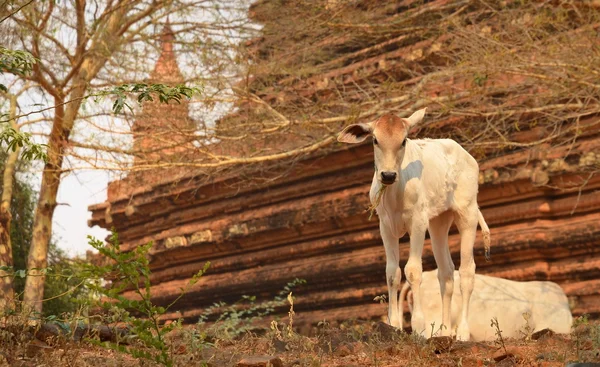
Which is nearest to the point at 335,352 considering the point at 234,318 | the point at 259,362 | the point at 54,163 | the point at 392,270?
the point at 259,362

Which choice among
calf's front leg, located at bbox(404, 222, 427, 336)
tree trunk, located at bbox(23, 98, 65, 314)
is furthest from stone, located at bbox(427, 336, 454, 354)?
tree trunk, located at bbox(23, 98, 65, 314)

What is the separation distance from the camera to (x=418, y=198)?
18.6ft

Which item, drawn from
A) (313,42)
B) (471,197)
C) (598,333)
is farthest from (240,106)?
(598,333)

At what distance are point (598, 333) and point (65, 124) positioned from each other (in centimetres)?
747

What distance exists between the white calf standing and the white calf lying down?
120cm

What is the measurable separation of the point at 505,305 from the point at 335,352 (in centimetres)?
345

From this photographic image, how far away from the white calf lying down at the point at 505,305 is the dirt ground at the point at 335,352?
215 centimetres

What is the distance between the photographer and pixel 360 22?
11016mm

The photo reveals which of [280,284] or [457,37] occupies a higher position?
[457,37]

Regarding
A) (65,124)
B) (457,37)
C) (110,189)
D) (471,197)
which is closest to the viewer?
(471,197)

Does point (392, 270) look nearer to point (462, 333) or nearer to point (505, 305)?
point (462, 333)

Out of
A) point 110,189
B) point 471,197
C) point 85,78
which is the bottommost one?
point 471,197

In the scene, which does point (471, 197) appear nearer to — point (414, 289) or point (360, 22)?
point (414, 289)

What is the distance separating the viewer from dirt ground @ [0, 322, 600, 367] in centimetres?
430
